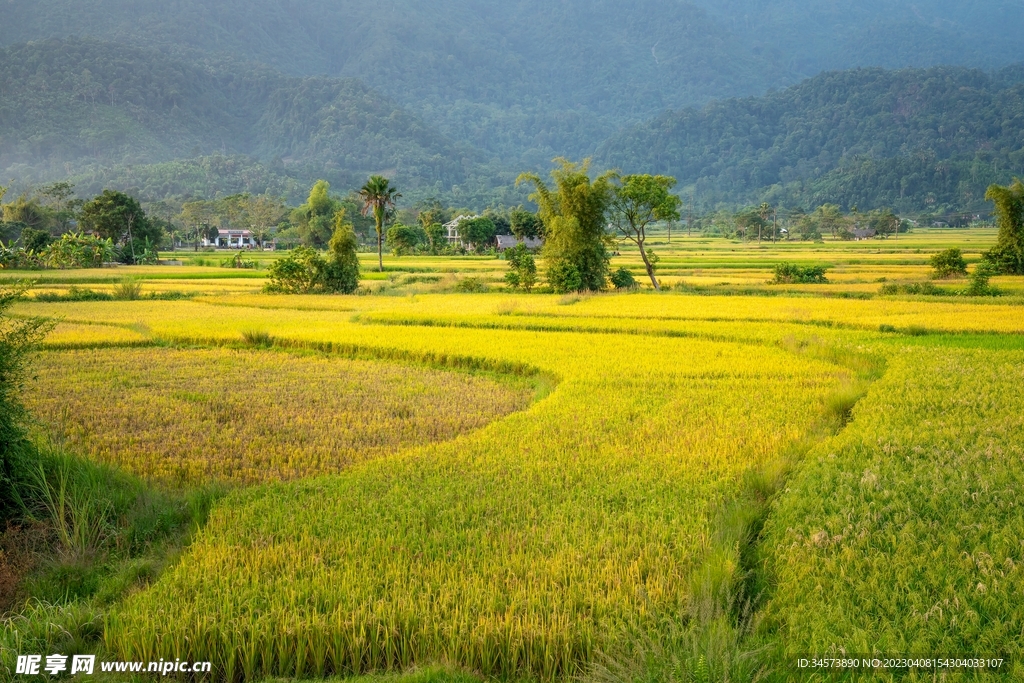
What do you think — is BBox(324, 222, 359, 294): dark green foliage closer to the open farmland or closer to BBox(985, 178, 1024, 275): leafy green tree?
the open farmland

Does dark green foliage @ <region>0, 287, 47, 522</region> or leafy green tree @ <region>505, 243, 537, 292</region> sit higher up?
leafy green tree @ <region>505, 243, 537, 292</region>

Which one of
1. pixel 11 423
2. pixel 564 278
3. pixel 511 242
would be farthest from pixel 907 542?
pixel 511 242

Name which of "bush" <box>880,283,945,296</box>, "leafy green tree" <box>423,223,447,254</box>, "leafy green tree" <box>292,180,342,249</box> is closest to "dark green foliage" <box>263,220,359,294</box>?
"bush" <box>880,283,945,296</box>

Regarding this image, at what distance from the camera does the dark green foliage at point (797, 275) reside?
35.5 meters

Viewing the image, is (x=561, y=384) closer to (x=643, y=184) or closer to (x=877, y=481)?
(x=877, y=481)

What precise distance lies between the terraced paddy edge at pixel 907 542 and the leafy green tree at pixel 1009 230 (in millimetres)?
A: 34978

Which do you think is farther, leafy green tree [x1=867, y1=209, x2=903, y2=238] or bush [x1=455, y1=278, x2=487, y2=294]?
leafy green tree [x1=867, y1=209, x2=903, y2=238]

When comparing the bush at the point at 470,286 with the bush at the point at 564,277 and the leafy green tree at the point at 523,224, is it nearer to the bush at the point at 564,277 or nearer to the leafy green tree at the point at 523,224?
the bush at the point at 564,277

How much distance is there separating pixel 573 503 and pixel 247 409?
6.12m


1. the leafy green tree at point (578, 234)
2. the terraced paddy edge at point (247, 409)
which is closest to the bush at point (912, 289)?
the leafy green tree at point (578, 234)

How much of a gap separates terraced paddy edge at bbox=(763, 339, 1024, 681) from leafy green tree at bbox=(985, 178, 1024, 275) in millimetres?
34978

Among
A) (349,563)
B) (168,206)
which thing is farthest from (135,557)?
(168,206)

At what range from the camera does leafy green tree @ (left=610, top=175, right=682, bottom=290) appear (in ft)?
113

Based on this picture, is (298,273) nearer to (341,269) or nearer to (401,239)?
(341,269)
